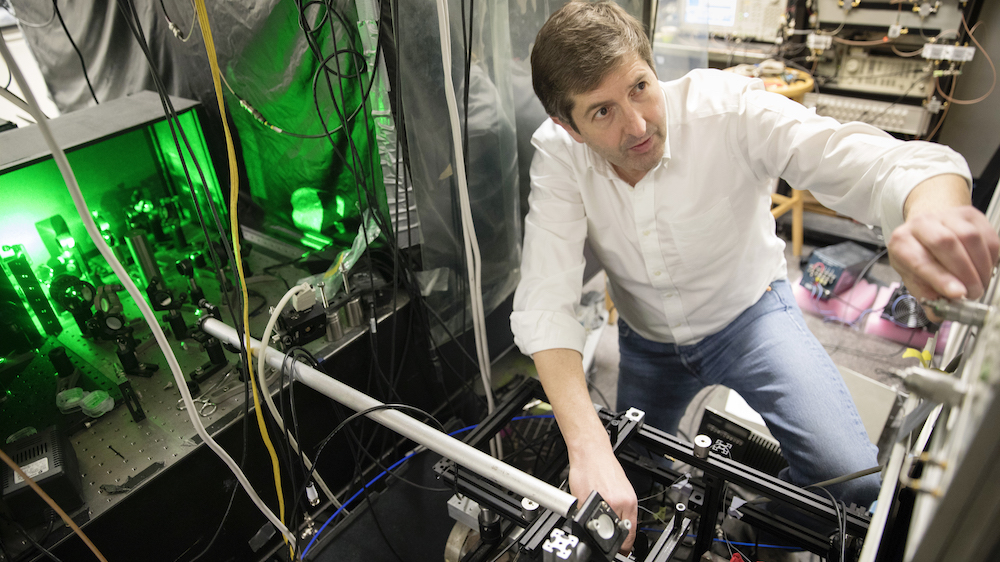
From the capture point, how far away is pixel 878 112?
104 inches

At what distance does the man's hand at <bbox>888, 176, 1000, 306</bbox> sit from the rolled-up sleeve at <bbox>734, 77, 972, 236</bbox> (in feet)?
0.74

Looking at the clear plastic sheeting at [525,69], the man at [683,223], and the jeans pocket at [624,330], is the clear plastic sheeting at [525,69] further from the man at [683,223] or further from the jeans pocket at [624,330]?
the jeans pocket at [624,330]

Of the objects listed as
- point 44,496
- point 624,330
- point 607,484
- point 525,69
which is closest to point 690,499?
point 607,484

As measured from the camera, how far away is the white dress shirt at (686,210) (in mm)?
1109

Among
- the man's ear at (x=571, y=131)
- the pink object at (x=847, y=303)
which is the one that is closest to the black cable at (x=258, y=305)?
the man's ear at (x=571, y=131)

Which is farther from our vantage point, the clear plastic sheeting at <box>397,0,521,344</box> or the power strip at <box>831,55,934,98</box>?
the power strip at <box>831,55,934,98</box>

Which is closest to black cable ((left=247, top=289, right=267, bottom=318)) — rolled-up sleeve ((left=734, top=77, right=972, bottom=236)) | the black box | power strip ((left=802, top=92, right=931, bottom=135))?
the black box

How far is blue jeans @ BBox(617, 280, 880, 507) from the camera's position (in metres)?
1.11

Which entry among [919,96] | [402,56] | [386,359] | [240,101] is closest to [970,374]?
[402,56]

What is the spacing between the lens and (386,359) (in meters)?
1.53

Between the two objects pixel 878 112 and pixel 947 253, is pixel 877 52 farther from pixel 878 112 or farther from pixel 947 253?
pixel 947 253

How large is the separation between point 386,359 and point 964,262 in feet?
4.10

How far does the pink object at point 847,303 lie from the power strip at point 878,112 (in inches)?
30.4

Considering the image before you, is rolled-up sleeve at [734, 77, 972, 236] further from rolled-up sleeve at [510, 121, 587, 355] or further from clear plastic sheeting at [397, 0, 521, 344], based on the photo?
clear plastic sheeting at [397, 0, 521, 344]
